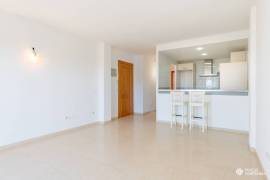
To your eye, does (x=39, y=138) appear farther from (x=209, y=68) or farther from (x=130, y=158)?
(x=209, y=68)

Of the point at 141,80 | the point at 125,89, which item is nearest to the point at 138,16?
the point at 125,89

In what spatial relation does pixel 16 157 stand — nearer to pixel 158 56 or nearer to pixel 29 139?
pixel 29 139

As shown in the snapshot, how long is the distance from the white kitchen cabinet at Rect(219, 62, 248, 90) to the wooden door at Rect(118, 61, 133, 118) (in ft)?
11.8

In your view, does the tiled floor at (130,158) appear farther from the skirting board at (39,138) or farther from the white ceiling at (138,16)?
the white ceiling at (138,16)

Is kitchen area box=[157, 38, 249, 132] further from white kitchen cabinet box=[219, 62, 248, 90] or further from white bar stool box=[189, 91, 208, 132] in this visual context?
white bar stool box=[189, 91, 208, 132]

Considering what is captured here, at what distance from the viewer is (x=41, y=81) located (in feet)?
12.1

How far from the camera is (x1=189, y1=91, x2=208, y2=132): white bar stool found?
433 cm

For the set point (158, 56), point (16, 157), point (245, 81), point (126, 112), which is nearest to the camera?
point (16, 157)

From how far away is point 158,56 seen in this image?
5.56 metres

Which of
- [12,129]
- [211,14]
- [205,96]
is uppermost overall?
[211,14]

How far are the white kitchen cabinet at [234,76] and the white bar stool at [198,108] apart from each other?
0.95 meters

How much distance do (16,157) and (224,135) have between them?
4.43 m

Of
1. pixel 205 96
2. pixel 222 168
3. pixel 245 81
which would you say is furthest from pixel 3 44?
pixel 245 81

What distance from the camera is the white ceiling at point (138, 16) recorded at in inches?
109
